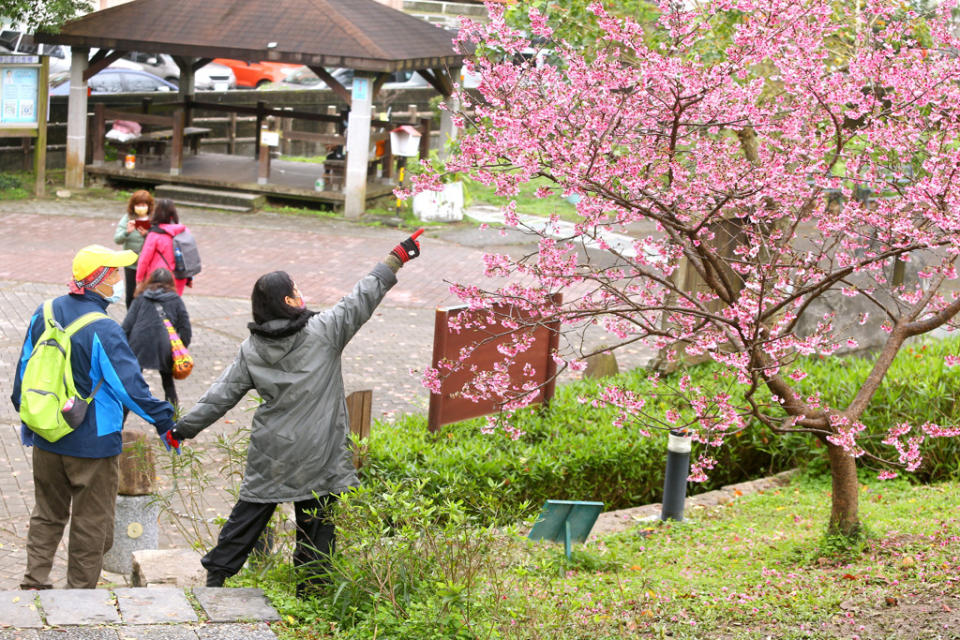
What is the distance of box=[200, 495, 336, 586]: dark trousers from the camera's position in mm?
5242

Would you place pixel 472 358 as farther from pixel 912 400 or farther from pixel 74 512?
pixel 912 400

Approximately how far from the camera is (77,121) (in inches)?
716

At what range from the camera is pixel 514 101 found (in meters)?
6.13

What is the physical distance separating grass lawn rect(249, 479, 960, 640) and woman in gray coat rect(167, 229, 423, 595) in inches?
9.7

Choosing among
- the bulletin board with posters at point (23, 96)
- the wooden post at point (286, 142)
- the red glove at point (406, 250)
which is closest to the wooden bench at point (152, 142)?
the bulletin board with posters at point (23, 96)

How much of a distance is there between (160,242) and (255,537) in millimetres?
4673

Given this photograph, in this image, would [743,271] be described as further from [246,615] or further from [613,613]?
[246,615]

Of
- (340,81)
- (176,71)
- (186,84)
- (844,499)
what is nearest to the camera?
(844,499)

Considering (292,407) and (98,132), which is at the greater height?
(98,132)

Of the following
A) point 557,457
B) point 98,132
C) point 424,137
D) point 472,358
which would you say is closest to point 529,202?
point 424,137

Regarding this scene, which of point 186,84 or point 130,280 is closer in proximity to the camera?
point 130,280

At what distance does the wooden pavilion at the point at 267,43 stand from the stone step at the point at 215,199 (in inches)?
20.4

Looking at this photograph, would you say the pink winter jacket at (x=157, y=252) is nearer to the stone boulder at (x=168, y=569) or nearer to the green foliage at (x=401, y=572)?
the stone boulder at (x=168, y=569)

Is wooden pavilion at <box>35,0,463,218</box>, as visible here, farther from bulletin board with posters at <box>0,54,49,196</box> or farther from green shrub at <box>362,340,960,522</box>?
green shrub at <box>362,340,960,522</box>
